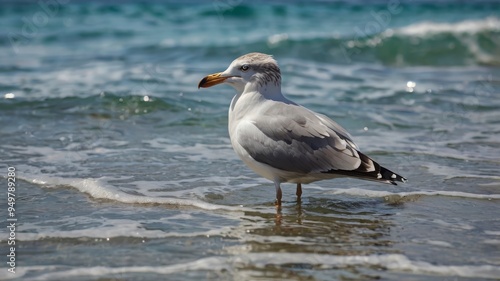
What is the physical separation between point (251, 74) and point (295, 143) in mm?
625

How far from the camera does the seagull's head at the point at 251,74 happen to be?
5355 mm

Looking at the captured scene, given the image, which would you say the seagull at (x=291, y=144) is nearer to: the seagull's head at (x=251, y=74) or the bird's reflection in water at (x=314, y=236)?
the seagull's head at (x=251, y=74)

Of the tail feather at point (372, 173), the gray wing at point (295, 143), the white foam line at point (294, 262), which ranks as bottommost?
the white foam line at point (294, 262)

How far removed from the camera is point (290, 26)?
1811cm

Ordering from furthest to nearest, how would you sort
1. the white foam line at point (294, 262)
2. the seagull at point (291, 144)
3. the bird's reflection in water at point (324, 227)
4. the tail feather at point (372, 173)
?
the seagull at point (291, 144) < the tail feather at point (372, 173) < the bird's reflection in water at point (324, 227) < the white foam line at point (294, 262)

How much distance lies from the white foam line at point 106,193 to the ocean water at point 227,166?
17mm

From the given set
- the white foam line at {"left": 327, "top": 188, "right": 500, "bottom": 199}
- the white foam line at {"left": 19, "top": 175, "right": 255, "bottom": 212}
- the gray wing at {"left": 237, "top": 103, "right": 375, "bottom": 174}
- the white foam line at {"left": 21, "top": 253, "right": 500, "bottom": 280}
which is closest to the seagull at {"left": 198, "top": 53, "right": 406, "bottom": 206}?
the gray wing at {"left": 237, "top": 103, "right": 375, "bottom": 174}

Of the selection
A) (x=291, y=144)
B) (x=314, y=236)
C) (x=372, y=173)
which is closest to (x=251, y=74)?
(x=291, y=144)

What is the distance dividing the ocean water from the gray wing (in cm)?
34

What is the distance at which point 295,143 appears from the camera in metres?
5.06

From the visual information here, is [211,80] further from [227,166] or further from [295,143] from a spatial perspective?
[227,166]

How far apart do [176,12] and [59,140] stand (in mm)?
13528

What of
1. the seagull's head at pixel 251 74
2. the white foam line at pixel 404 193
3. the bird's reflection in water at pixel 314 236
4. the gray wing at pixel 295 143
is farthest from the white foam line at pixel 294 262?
the seagull's head at pixel 251 74

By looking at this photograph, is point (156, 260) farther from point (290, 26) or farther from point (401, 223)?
point (290, 26)
